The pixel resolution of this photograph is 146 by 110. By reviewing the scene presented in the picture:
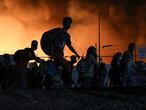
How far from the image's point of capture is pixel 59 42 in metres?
14.5

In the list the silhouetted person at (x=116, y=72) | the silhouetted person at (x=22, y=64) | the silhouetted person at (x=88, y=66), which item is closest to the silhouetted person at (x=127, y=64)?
the silhouetted person at (x=116, y=72)

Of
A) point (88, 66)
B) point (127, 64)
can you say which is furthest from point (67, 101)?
point (127, 64)

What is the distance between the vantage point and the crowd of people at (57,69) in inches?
570

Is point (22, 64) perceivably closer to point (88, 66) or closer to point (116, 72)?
point (88, 66)

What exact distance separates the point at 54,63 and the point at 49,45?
0.39 meters

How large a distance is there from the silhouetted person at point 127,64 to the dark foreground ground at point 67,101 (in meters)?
7.32

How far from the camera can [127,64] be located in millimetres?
18422

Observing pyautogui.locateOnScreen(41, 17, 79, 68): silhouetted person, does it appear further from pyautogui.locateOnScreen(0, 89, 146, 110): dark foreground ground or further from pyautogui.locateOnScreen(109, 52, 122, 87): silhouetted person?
pyautogui.locateOnScreen(109, 52, 122, 87): silhouetted person

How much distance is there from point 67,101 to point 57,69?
416cm

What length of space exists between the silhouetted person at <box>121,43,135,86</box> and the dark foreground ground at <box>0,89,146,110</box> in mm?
7319

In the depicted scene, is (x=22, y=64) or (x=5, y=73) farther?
(x=5, y=73)

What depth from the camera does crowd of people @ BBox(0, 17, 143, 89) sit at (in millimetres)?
14469

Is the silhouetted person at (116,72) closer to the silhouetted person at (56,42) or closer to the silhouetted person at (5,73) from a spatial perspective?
the silhouetted person at (5,73)

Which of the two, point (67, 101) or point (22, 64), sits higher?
point (22, 64)
